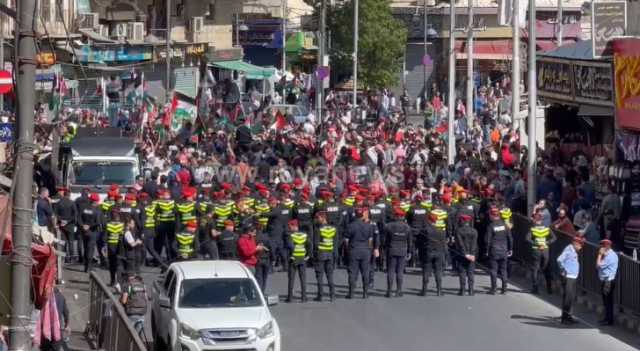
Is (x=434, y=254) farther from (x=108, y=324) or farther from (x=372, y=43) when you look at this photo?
(x=372, y=43)

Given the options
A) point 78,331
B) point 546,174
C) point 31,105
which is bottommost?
point 78,331

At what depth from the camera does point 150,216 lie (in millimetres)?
28719

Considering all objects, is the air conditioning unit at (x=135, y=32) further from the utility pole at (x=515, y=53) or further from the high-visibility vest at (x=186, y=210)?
the high-visibility vest at (x=186, y=210)

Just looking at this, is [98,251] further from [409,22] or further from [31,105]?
[409,22]

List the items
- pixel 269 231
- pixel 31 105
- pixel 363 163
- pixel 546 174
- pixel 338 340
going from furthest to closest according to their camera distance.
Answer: pixel 363 163 < pixel 546 174 < pixel 269 231 < pixel 338 340 < pixel 31 105

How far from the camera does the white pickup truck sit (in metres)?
19.3

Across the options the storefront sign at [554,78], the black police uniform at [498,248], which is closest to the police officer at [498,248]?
the black police uniform at [498,248]

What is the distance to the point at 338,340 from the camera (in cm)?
2220

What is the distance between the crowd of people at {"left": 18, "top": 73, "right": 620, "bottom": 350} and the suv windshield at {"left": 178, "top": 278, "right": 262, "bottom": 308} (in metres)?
2.64

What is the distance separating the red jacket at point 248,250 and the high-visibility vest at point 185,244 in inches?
40.7

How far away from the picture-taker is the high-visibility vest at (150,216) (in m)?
28.6

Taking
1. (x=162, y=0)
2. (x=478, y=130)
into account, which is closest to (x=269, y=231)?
(x=478, y=130)

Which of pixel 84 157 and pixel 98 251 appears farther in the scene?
pixel 84 157

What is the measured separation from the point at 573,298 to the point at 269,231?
22.3 feet
